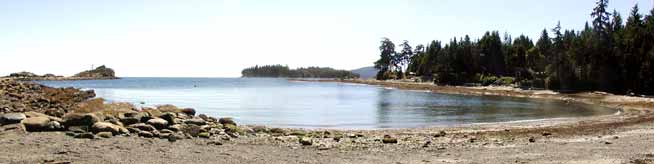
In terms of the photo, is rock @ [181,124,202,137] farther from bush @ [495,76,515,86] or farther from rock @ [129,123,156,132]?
bush @ [495,76,515,86]

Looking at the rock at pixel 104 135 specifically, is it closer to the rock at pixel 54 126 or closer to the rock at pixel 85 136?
the rock at pixel 85 136

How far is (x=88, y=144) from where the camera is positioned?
647 inches

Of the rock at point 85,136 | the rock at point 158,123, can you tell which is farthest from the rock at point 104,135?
the rock at point 158,123

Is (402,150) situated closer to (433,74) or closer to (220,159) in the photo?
(220,159)

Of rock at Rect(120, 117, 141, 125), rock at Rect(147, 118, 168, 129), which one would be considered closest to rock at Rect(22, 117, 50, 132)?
rock at Rect(120, 117, 141, 125)

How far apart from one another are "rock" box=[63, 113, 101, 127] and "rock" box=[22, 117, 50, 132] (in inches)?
24.4

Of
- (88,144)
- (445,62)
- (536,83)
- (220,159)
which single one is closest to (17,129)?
(88,144)

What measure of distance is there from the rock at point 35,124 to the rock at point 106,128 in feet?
5.15

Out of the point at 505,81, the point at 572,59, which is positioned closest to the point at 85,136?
the point at 572,59

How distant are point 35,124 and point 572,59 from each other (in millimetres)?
69171

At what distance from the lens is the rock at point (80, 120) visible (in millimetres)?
19344

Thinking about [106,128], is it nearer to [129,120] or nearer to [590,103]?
[129,120]

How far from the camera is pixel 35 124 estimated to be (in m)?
18.6

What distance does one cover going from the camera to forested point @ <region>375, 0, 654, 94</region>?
64.6 meters
